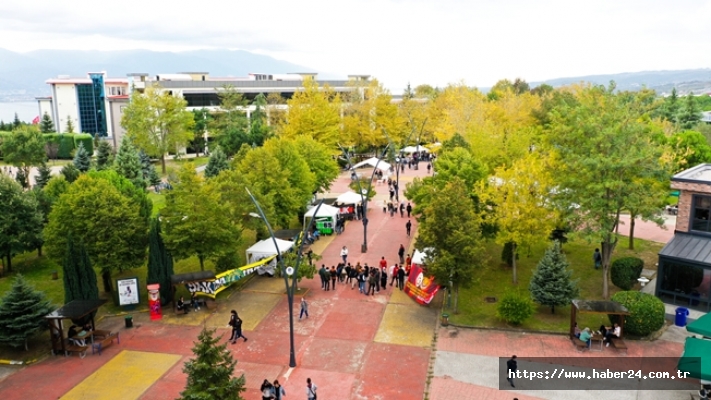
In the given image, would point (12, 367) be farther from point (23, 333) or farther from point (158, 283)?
point (158, 283)

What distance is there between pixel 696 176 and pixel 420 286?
14.1 meters

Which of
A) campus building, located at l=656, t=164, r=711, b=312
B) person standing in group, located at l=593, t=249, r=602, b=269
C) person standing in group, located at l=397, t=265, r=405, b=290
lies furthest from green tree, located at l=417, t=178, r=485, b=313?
person standing in group, located at l=593, t=249, r=602, b=269

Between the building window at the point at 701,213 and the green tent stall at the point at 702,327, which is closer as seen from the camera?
the green tent stall at the point at 702,327

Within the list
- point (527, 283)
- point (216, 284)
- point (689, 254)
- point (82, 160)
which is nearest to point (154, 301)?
point (216, 284)

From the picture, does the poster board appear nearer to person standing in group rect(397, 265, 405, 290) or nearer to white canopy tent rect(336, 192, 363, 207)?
person standing in group rect(397, 265, 405, 290)

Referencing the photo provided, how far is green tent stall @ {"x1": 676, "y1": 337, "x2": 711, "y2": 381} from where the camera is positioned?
15688 millimetres

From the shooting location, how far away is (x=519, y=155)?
3534 centimetres

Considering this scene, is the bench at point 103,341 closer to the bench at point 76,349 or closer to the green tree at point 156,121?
the bench at point 76,349

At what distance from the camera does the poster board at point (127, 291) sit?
24.5 meters

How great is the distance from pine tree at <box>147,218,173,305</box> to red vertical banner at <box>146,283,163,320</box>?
105 centimetres

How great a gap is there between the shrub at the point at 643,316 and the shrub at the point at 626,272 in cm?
399

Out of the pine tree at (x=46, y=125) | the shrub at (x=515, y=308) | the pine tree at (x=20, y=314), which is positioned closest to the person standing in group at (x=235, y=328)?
the pine tree at (x=20, y=314)

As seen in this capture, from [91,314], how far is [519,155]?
→ 87.0 feet

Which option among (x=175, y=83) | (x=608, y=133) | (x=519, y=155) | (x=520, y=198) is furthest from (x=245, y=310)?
(x=175, y=83)
